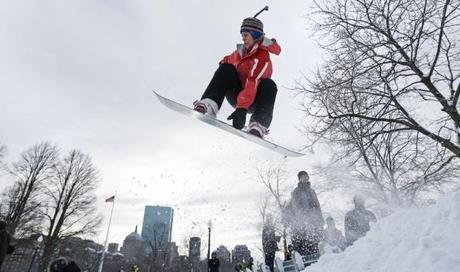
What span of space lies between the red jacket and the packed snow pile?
241cm

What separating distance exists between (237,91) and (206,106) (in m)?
0.62

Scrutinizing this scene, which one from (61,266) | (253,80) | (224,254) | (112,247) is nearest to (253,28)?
(253,80)

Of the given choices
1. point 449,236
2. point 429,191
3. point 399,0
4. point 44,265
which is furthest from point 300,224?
point 44,265

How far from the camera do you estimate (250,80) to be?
13.0ft

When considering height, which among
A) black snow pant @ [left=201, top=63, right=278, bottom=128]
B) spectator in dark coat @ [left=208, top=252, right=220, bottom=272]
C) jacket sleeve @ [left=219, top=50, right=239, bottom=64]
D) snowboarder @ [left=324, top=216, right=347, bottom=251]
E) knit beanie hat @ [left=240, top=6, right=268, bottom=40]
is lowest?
spectator in dark coat @ [left=208, top=252, right=220, bottom=272]

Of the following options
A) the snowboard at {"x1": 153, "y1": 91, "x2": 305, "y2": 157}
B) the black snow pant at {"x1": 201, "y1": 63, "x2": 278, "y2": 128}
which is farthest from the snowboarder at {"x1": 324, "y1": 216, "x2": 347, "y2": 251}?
the black snow pant at {"x1": 201, "y1": 63, "x2": 278, "y2": 128}

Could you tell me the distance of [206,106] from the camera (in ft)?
12.8

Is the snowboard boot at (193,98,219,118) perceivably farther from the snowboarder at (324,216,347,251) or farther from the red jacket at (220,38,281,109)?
the snowboarder at (324,216,347,251)

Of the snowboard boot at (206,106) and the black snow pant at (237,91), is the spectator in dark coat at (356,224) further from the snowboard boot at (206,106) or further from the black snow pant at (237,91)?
the snowboard boot at (206,106)

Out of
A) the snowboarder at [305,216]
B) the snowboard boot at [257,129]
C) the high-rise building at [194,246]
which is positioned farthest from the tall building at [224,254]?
the snowboard boot at [257,129]

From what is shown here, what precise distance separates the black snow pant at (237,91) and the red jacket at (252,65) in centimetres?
12

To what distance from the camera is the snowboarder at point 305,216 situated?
6.16 metres

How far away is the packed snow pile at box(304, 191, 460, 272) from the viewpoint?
2737mm

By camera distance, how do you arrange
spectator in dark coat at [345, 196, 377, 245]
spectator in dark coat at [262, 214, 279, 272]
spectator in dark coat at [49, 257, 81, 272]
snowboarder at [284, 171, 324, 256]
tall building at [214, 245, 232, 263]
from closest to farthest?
spectator in dark coat at [49, 257, 81, 272] → snowboarder at [284, 171, 324, 256] → spectator in dark coat at [345, 196, 377, 245] → spectator in dark coat at [262, 214, 279, 272] → tall building at [214, 245, 232, 263]
